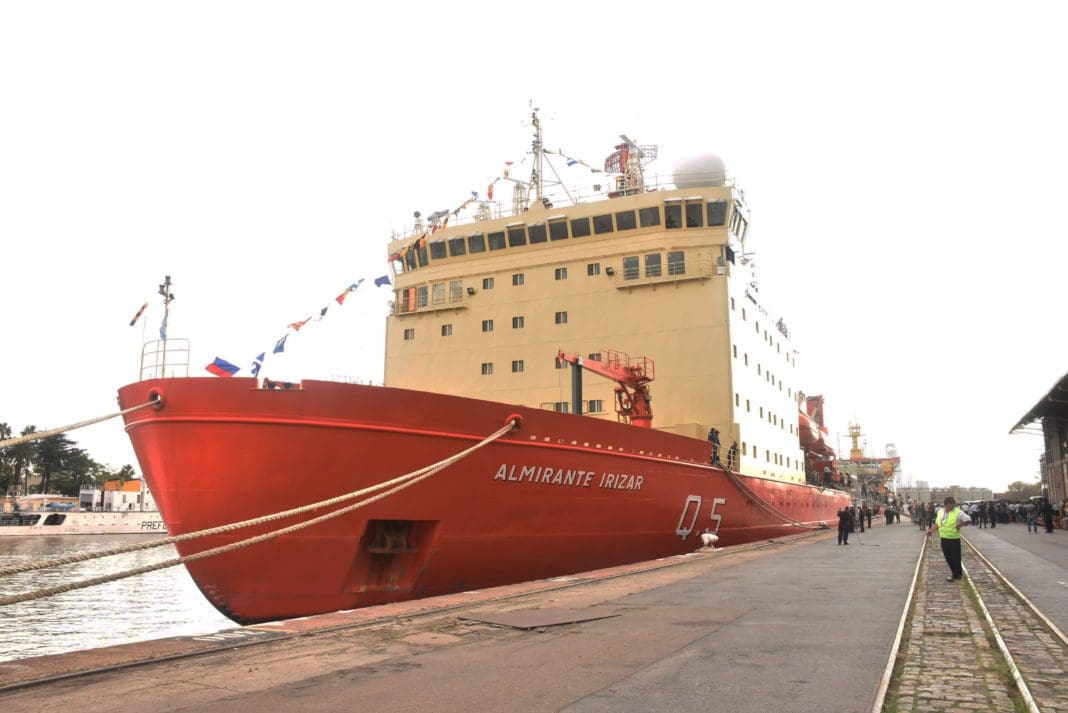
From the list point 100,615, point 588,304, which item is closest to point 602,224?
point 588,304

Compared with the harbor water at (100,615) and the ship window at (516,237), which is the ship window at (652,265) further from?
the harbor water at (100,615)

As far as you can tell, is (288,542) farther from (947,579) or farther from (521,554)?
(947,579)

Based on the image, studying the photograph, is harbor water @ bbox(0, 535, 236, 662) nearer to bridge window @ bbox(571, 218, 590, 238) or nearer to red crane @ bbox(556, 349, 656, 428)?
red crane @ bbox(556, 349, 656, 428)

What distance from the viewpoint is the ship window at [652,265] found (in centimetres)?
2066

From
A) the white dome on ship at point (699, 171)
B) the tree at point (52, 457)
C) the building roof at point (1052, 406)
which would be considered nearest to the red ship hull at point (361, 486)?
the white dome on ship at point (699, 171)

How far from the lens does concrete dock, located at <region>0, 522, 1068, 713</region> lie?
4664mm

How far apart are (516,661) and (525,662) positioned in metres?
0.08

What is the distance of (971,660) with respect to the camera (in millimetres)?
5613

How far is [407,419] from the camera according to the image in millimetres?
10523

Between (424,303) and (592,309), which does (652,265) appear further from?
(424,303)

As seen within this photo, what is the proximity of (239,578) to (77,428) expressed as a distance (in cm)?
→ 273

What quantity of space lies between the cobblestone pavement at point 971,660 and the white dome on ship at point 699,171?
16.2 metres

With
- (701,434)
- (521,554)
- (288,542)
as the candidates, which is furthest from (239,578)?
(701,434)

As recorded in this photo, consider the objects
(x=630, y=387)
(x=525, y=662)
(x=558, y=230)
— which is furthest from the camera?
(x=558, y=230)
